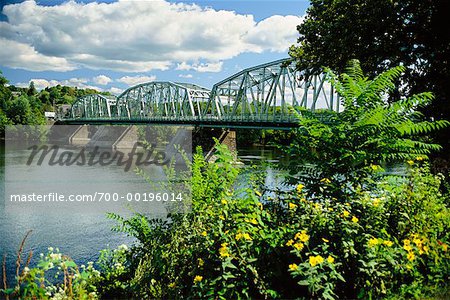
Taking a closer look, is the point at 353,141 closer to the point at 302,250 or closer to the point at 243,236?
the point at 302,250

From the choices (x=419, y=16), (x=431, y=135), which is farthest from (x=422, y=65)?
(x=431, y=135)

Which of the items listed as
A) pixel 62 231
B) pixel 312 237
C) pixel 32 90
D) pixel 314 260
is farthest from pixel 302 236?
pixel 32 90

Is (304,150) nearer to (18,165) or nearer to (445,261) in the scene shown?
(445,261)

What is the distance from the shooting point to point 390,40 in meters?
13.5

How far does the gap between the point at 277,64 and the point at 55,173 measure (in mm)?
29102

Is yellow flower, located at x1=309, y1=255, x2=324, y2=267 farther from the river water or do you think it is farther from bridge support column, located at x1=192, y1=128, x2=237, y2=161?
bridge support column, located at x1=192, y1=128, x2=237, y2=161

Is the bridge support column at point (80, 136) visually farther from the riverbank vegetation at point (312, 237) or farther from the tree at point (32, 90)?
the riverbank vegetation at point (312, 237)

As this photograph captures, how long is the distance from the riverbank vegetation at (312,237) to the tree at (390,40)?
6.98m

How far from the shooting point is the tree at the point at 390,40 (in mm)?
11336

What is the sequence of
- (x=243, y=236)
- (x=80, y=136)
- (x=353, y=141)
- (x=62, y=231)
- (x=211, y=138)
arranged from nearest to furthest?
(x=243, y=236) < (x=353, y=141) < (x=62, y=231) < (x=211, y=138) < (x=80, y=136)

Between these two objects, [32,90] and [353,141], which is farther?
[32,90]

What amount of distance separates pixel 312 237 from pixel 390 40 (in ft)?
37.5

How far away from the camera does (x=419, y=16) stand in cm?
1240

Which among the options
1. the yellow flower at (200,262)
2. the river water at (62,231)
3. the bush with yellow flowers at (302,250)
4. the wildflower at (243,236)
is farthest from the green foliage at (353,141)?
the river water at (62,231)
